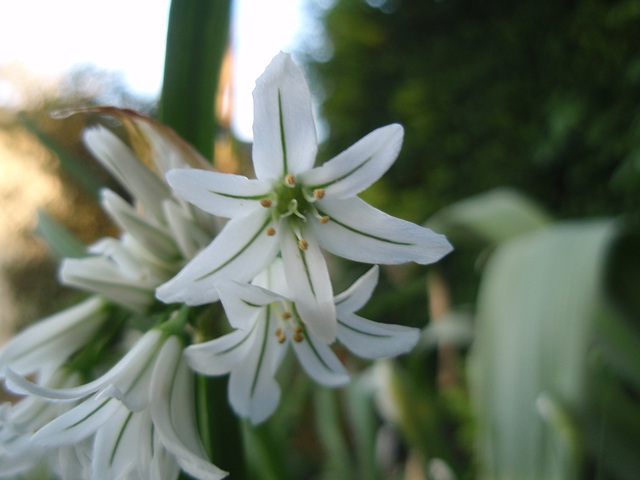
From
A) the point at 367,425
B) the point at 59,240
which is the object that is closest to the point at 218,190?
the point at 59,240

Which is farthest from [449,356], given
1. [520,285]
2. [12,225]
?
[12,225]

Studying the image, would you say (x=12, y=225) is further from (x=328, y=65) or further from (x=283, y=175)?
(x=283, y=175)

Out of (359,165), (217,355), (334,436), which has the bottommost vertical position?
(334,436)

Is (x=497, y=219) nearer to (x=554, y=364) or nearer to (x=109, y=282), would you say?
(x=554, y=364)

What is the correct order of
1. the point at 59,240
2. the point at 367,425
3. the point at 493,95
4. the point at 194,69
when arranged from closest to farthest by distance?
the point at 194,69
the point at 59,240
the point at 367,425
the point at 493,95

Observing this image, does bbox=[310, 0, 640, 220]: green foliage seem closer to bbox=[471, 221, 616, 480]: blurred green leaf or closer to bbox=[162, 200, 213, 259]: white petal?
bbox=[471, 221, 616, 480]: blurred green leaf

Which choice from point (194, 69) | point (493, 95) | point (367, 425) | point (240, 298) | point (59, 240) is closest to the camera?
point (240, 298)
